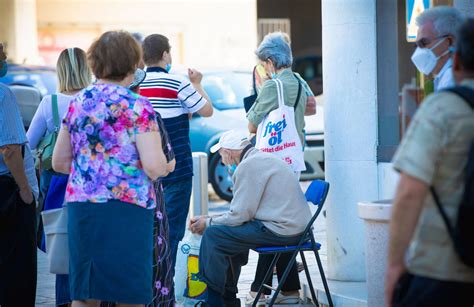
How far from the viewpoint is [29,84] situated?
15.1 metres

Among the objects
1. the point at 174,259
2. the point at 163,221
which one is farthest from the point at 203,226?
the point at 163,221

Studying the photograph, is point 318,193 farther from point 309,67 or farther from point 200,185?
point 309,67

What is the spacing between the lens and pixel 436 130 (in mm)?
3334

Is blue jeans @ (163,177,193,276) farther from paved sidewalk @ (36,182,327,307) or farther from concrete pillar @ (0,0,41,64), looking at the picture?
concrete pillar @ (0,0,41,64)

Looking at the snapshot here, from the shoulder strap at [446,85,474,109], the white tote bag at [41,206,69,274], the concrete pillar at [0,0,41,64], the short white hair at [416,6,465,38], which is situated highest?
the concrete pillar at [0,0,41,64]

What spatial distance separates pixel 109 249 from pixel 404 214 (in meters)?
2.01

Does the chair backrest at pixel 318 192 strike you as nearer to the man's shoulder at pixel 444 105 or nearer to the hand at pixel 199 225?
the hand at pixel 199 225

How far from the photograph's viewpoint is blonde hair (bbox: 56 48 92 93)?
6316 mm

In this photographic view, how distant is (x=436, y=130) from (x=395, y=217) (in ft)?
0.98

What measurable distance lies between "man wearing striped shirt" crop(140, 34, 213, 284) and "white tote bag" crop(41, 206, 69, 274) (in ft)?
6.63

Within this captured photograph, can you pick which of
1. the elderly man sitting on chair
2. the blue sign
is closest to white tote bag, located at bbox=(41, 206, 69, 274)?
the elderly man sitting on chair

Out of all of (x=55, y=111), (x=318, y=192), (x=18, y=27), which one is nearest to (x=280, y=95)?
(x=318, y=192)

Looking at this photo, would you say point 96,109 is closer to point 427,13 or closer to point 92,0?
point 427,13

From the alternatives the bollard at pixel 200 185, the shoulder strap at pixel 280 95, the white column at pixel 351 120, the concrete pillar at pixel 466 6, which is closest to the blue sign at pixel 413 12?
the white column at pixel 351 120
